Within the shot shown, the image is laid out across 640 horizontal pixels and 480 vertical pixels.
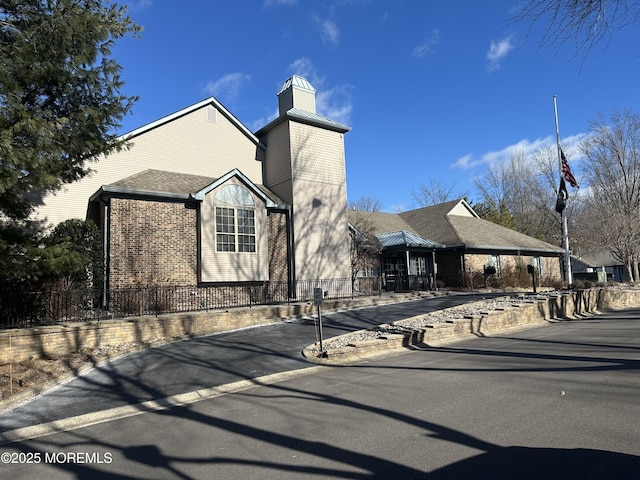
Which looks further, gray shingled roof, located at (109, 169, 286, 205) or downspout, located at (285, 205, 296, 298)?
downspout, located at (285, 205, 296, 298)

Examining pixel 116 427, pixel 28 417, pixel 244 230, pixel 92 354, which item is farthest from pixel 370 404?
pixel 244 230

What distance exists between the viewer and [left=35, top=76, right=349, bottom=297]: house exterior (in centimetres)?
1650

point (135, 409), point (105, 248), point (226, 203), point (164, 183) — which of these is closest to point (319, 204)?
point (226, 203)

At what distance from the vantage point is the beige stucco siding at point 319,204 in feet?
68.3

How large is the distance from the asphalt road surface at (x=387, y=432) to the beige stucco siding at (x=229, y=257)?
974 centimetres

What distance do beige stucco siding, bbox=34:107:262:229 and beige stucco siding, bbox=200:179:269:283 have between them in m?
3.61

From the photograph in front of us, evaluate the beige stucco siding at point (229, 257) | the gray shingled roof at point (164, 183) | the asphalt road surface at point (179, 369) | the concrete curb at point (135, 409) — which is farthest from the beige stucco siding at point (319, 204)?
the concrete curb at point (135, 409)

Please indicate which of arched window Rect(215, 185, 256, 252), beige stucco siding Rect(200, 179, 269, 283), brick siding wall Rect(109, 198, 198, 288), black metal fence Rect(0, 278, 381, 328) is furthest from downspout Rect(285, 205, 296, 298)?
brick siding wall Rect(109, 198, 198, 288)

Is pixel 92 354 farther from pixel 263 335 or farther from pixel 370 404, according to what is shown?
pixel 370 404

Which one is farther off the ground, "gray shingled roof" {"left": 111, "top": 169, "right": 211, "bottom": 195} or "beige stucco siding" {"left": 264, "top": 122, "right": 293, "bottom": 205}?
"beige stucco siding" {"left": 264, "top": 122, "right": 293, "bottom": 205}

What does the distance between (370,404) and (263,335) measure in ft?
22.9

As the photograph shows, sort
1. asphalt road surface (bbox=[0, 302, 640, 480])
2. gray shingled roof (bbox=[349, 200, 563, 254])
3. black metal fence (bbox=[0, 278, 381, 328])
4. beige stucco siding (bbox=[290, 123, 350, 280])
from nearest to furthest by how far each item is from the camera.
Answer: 1. asphalt road surface (bbox=[0, 302, 640, 480])
2. black metal fence (bbox=[0, 278, 381, 328])
3. beige stucco siding (bbox=[290, 123, 350, 280])
4. gray shingled roof (bbox=[349, 200, 563, 254])

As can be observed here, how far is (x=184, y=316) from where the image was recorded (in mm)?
13492

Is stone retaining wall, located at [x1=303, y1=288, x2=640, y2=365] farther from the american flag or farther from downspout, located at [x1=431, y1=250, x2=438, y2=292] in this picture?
downspout, located at [x1=431, y1=250, x2=438, y2=292]
